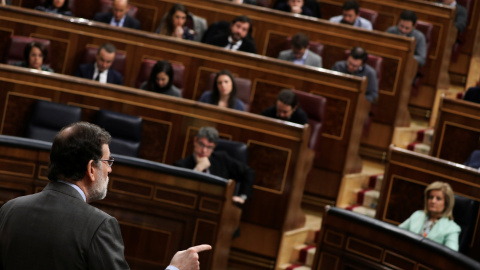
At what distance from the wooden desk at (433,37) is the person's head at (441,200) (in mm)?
1378

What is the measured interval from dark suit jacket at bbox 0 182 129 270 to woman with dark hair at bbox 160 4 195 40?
2.34 meters

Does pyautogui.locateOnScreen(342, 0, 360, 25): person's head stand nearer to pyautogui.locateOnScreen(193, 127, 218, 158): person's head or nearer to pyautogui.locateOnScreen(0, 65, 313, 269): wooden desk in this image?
pyautogui.locateOnScreen(0, 65, 313, 269): wooden desk

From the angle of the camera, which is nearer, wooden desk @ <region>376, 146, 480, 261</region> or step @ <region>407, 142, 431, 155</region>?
wooden desk @ <region>376, 146, 480, 261</region>

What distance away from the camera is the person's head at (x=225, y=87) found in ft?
9.46

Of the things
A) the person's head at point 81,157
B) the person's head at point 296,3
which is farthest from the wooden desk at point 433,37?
the person's head at point 81,157

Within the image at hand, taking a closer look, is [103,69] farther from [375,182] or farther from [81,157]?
[81,157]

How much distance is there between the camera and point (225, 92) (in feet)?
9.46

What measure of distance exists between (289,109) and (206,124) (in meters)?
0.28

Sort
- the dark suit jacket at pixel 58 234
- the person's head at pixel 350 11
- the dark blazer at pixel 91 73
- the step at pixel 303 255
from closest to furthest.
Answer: the dark suit jacket at pixel 58 234 → the step at pixel 303 255 → the dark blazer at pixel 91 73 → the person's head at pixel 350 11

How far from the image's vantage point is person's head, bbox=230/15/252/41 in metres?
3.36

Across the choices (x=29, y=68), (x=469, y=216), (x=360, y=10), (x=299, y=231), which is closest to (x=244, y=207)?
(x=299, y=231)

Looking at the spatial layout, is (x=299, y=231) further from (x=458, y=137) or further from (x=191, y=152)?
(x=458, y=137)

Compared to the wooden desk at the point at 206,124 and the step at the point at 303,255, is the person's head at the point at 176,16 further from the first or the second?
the step at the point at 303,255

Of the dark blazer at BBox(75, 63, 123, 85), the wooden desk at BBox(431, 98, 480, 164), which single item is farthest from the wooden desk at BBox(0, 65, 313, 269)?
the wooden desk at BBox(431, 98, 480, 164)
